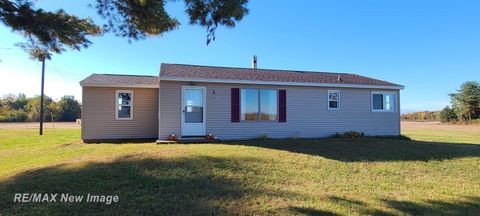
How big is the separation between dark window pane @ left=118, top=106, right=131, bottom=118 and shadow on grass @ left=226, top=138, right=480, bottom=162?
5.92 meters

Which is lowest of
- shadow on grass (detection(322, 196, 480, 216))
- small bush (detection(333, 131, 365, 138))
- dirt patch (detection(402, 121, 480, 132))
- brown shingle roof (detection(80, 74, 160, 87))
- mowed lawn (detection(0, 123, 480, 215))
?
shadow on grass (detection(322, 196, 480, 216))

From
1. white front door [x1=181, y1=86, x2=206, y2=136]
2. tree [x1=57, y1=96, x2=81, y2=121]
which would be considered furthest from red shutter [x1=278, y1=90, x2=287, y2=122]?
tree [x1=57, y1=96, x2=81, y2=121]

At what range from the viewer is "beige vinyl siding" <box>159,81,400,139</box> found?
1135cm

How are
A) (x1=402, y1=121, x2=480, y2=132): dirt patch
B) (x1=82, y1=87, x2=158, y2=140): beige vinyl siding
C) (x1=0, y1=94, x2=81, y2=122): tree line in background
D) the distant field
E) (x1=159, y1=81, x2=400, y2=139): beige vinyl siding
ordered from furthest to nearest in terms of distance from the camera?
(x1=0, y1=94, x2=81, y2=122): tree line in background → (x1=402, y1=121, x2=480, y2=132): dirt patch → the distant field → (x1=82, y1=87, x2=158, y2=140): beige vinyl siding → (x1=159, y1=81, x2=400, y2=139): beige vinyl siding

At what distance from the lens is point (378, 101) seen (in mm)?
14000

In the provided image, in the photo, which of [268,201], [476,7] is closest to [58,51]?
[268,201]

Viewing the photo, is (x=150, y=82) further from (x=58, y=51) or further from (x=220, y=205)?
(x=220, y=205)

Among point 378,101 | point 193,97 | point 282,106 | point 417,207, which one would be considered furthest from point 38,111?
point 417,207

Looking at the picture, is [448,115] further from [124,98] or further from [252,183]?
[252,183]

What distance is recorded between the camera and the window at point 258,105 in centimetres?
1223

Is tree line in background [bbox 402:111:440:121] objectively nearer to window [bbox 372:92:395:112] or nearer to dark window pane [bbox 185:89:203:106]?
window [bbox 372:92:395:112]

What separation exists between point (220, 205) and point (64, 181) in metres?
3.17

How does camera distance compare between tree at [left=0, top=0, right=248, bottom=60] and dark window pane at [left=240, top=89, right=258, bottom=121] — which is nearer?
tree at [left=0, top=0, right=248, bottom=60]

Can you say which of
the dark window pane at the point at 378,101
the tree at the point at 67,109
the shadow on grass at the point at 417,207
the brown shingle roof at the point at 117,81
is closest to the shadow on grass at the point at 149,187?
the shadow on grass at the point at 417,207
